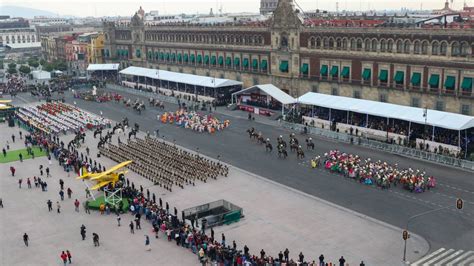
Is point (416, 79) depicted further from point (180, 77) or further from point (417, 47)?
point (180, 77)

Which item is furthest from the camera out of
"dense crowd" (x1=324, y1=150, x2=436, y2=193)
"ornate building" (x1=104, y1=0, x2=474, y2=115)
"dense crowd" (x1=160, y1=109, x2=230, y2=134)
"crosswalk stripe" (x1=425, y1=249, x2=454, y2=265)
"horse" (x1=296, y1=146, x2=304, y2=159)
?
"dense crowd" (x1=160, y1=109, x2=230, y2=134)

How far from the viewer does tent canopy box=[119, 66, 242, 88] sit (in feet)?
287

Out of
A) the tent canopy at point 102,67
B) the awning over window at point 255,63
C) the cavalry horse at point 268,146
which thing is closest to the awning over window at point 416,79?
the cavalry horse at point 268,146

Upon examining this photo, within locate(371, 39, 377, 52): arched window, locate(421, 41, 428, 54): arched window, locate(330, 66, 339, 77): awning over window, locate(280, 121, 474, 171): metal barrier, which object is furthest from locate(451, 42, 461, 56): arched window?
locate(330, 66, 339, 77): awning over window

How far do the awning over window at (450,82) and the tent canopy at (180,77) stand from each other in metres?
38.3

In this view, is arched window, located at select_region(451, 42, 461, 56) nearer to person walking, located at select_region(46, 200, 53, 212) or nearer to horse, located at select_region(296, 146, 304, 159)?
horse, located at select_region(296, 146, 304, 159)

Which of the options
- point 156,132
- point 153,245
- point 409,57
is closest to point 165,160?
point 156,132

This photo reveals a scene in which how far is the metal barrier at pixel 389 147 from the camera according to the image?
159 ft

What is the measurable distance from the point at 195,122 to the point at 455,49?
3258cm

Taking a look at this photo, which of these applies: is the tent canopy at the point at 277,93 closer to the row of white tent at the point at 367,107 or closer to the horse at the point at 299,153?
the row of white tent at the point at 367,107

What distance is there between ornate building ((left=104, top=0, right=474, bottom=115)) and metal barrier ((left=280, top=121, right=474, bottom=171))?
9700 mm

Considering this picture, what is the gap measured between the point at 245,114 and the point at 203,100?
14575 mm

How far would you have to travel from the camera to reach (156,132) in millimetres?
65500

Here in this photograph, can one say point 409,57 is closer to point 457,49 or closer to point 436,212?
point 457,49
